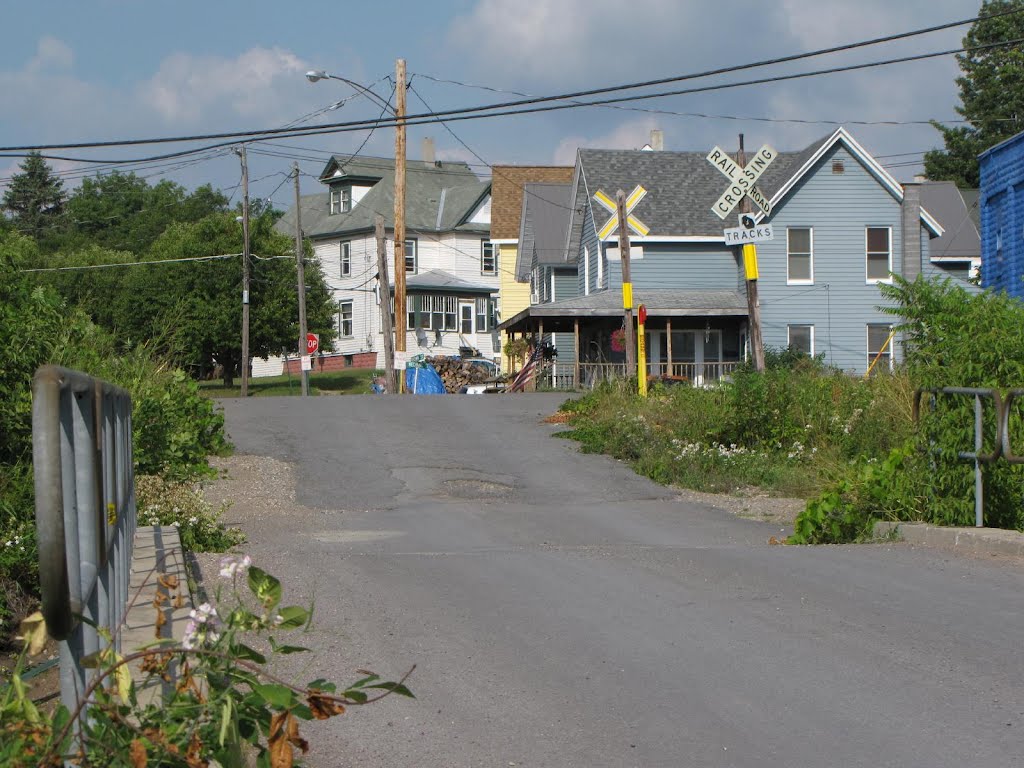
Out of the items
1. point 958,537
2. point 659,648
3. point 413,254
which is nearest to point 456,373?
point 413,254

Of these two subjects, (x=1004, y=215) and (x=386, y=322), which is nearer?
(x=1004, y=215)

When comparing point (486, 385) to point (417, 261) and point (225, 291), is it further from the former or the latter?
point (417, 261)

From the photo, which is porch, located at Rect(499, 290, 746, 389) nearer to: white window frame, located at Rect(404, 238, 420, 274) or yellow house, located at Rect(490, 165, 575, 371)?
yellow house, located at Rect(490, 165, 575, 371)

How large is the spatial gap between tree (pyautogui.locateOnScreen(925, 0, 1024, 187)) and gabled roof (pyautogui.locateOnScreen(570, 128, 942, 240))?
97.6 feet

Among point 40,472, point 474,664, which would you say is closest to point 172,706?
point 40,472

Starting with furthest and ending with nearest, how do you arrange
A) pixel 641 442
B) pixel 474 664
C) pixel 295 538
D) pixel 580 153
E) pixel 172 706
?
pixel 580 153
pixel 641 442
pixel 295 538
pixel 474 664
pixel 172 706

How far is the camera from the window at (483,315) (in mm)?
68312

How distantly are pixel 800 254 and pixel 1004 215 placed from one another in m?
14.3

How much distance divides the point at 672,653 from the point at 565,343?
4104 centimetres

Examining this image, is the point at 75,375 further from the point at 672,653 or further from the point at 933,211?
the point at 933,211

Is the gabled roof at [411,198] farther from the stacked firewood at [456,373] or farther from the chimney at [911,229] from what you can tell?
the chimney at [911,229]

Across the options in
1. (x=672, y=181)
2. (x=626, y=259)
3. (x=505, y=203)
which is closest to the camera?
(x=626, y=259)

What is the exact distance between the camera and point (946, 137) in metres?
70.8

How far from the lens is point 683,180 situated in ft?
140
